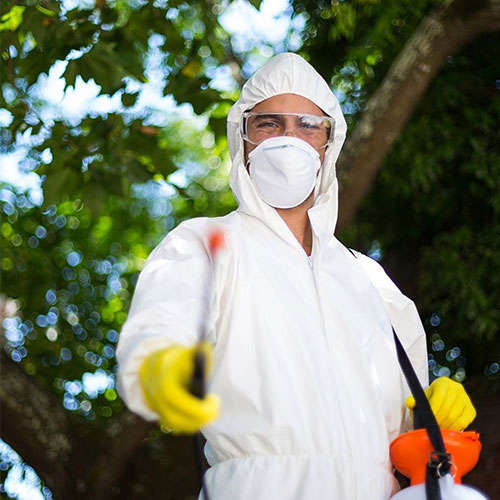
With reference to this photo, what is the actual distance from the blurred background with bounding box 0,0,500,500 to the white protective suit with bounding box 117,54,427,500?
3.20ft

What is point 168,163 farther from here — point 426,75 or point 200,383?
point 200,383

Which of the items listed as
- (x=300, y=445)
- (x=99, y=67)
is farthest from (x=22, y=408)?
(x=300, y=445)

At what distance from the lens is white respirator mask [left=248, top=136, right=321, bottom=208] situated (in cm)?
246

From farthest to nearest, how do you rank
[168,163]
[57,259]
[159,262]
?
1. [57,259]
2. [168,163]
3. [159,262]

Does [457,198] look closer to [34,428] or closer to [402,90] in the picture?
[402,90]

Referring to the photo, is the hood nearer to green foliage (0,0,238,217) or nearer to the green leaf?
green foliage (0,0,238,217)

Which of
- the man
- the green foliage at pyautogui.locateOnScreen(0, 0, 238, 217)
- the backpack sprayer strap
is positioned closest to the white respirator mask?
the man

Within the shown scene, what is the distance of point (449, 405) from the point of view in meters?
2.31

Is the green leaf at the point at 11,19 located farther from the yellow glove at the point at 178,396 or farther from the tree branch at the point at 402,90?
the yellow glove at the point at 178,396

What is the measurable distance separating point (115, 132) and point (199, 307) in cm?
203

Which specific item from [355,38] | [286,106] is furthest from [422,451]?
[355,38]

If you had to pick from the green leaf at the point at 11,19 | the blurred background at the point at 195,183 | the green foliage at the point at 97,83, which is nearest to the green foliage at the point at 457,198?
the blurred background at the point at 195,183

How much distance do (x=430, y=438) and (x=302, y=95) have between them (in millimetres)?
1057

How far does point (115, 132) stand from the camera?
3.82 meters
